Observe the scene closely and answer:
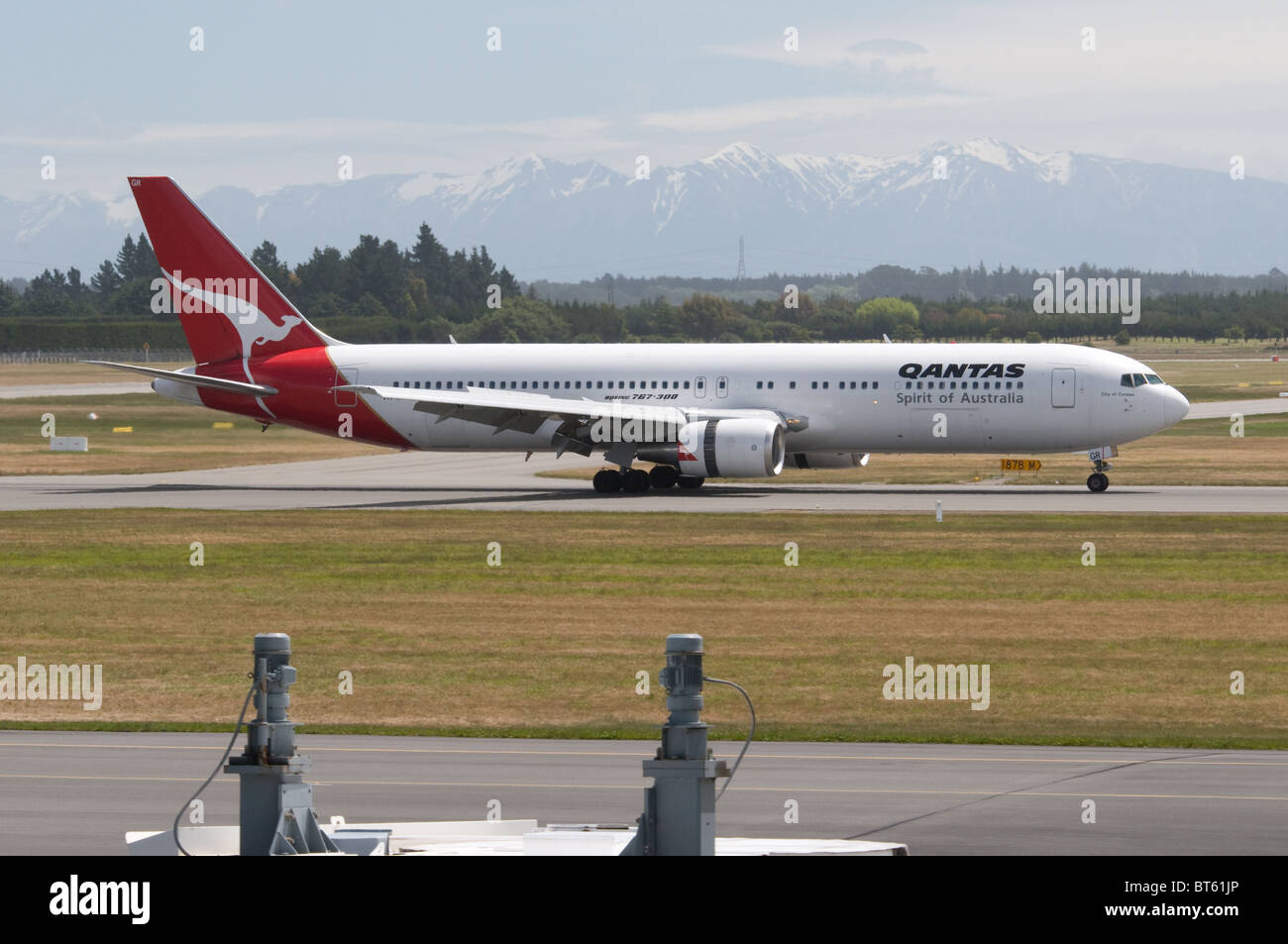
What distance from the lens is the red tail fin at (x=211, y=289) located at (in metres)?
57.7

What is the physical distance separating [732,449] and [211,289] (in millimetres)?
18708

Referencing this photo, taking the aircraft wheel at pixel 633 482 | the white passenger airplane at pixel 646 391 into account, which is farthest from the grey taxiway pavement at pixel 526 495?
the white passenger airplane at pixel 646 391

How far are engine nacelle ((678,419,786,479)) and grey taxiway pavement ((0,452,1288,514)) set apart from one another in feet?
3.09

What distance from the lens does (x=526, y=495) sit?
56.0m

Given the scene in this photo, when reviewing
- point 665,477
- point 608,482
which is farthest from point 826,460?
point 608,482

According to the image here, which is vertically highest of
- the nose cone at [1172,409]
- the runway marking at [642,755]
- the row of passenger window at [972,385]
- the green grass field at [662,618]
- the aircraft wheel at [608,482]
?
the row of passenger window at [972,385]

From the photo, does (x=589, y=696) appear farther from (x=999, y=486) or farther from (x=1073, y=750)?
(x=999, y=486)

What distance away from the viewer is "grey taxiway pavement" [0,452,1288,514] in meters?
50.4

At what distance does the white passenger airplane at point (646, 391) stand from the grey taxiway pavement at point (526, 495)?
1528 millimetres

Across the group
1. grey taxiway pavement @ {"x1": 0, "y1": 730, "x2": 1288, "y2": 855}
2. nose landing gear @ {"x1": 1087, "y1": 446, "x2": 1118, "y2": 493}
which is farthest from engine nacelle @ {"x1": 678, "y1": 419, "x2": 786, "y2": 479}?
grey taxiway pavement @ {"x1": 0, "y1": 730, "x2": 1288, "y2": 855}

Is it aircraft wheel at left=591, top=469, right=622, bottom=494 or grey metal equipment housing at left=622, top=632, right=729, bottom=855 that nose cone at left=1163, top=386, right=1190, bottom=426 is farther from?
grey metal equipment housing at left=622, top=632, right=729, bottom=855

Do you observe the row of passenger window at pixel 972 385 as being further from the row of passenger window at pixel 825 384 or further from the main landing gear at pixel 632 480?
the main landing gear at pixel 632 480

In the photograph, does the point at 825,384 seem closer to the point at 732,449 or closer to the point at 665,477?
the point at 732,449
